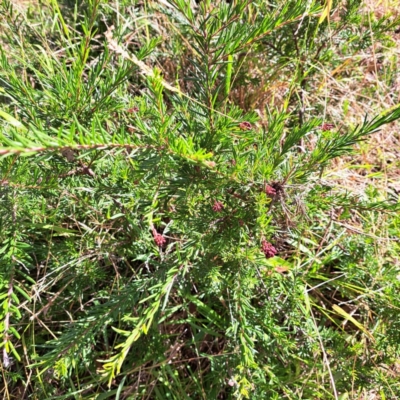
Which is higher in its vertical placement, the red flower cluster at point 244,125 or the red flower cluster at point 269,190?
the red flower cluster at point 244,125

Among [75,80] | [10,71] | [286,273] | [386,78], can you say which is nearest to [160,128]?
[75,80]

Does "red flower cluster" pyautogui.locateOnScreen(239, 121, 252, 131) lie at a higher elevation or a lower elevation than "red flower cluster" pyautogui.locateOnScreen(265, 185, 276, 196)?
higher

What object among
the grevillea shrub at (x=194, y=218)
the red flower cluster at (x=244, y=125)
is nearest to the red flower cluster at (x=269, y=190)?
the grevillea shrub at (x=194, y=218)

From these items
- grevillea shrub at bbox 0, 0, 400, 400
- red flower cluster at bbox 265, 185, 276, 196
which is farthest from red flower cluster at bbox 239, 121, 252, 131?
red flower cluster at bbox 265, 185, 276, 196

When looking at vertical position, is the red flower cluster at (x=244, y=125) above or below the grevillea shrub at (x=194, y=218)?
above

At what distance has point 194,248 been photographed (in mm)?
1063

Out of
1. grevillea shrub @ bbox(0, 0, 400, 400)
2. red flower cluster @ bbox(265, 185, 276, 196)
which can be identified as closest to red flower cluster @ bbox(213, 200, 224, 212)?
grevillea shrub @ bbox(0, 0, 400, 400)

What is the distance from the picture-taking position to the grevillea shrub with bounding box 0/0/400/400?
93 cm

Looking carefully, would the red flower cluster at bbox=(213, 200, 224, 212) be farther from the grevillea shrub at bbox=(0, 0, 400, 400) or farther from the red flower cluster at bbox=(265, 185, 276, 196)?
the red flower cluster at bbox=(265, 185, 276, 196)

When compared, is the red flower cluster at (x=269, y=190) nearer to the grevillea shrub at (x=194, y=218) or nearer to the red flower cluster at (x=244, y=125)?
the grevillea shrub at (x=194, y=218)

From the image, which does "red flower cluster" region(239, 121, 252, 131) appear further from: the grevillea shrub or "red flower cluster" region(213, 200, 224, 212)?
"red flower cluster" region(213, 200, 224, 212)

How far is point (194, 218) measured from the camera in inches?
42.6

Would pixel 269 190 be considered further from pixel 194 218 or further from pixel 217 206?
pixel 194 218

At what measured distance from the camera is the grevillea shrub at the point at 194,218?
0.93 metres
